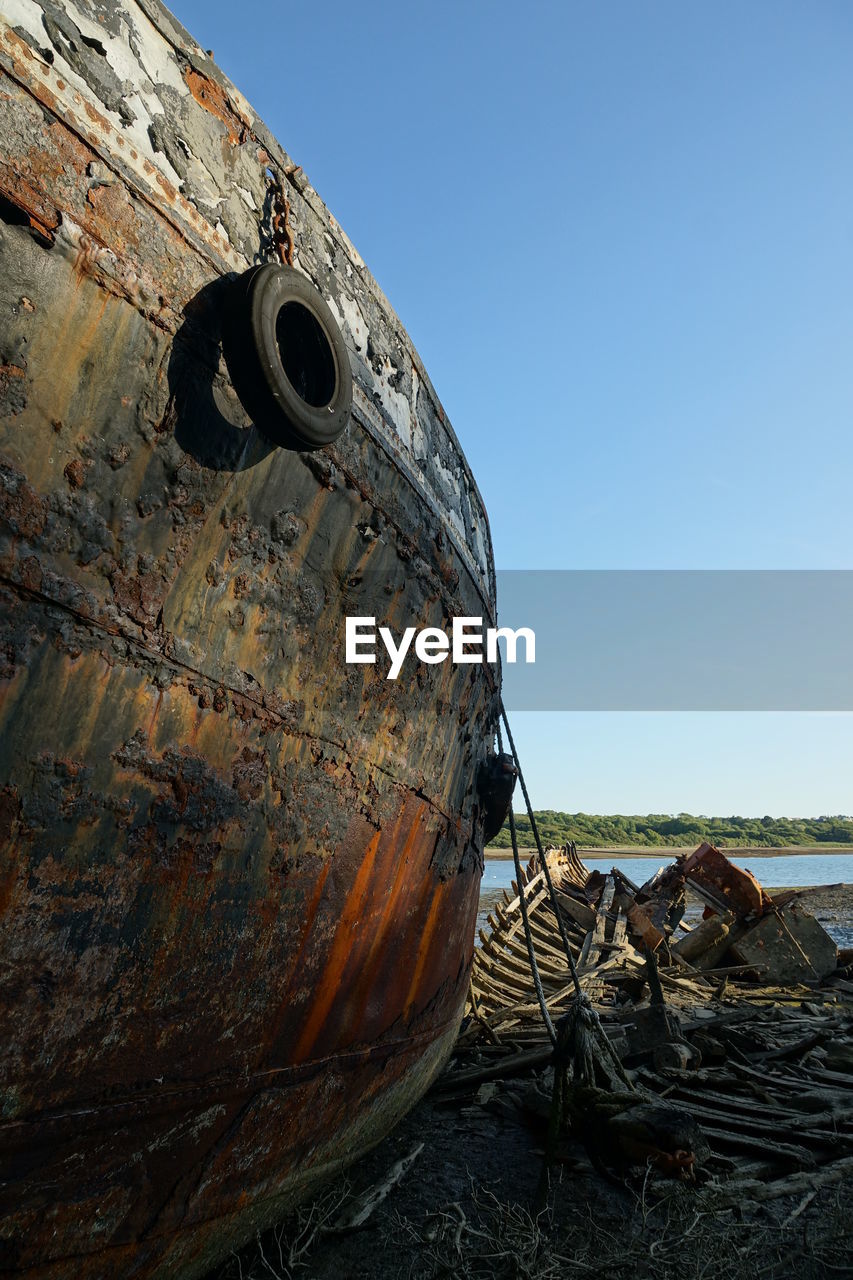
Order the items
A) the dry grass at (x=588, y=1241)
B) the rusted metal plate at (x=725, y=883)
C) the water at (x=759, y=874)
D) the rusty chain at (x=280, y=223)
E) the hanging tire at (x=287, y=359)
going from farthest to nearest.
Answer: the water at (x=759, y=874), the rusted metal plate at (x=725, y=883), the dry grass at (x=588, y=1241), the rusty chain at (x=280, y=223), the hanging tire at (x=287, y=359)

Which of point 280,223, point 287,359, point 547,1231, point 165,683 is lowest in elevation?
point 547,1231

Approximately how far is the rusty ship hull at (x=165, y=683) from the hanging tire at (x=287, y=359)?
3.0 inches

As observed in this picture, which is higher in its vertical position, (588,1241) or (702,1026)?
(702,1026)

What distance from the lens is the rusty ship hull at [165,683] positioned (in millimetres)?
1784

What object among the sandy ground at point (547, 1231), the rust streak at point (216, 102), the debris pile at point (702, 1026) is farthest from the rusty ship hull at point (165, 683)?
the debris pile at point (702, 1026)

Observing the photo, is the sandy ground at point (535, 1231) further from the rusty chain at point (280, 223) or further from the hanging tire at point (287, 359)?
the rusty chain at point (280, 223)

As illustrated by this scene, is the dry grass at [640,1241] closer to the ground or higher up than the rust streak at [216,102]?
closer to the ground

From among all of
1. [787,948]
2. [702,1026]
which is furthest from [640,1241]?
[787,948]

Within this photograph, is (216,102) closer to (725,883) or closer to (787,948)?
(725,883)

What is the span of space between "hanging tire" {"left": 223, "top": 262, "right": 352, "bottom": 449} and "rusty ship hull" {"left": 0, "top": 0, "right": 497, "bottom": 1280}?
8cm

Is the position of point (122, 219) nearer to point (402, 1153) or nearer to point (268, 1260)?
point (268, 1260)

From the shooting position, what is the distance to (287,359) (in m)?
2.51

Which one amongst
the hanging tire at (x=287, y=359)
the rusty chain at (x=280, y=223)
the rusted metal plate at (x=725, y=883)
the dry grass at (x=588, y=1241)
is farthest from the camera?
the rusted metal plate at (x=725, y=883)

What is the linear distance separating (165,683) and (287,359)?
1155 mm
